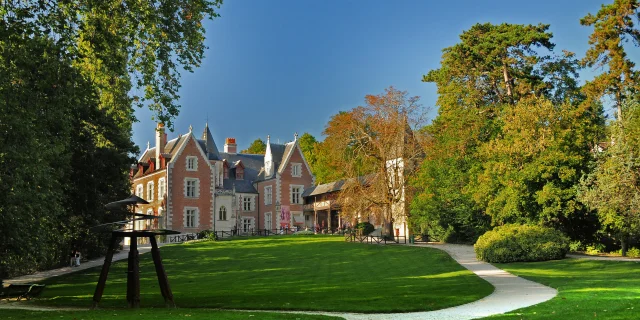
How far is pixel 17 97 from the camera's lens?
15391 mm

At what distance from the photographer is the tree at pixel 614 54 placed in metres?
33.3

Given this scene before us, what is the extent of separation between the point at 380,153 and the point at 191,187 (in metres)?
22.7

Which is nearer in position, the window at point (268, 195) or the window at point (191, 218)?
the window at point (191, 218)

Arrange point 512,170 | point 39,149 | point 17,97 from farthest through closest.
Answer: point 512,170 → point 39,149 → point 17,97

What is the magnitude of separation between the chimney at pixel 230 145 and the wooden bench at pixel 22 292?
51601 mm

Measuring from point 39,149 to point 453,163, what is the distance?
28096 mm

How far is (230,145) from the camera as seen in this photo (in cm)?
7225

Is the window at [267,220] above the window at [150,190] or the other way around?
the other way around

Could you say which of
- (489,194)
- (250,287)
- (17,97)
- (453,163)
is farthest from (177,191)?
(17,97)

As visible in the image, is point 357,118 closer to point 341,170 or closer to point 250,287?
point 341,170

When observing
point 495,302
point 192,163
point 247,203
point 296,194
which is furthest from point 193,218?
point 495,302

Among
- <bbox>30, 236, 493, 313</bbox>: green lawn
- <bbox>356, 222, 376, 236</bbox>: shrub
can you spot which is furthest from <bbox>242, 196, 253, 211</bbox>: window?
<bbox>30, 236, 493, 313</bbox>: green lawn

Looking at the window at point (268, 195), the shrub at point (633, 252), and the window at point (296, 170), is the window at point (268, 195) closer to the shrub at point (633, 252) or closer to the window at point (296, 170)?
the window at point (296, 170)

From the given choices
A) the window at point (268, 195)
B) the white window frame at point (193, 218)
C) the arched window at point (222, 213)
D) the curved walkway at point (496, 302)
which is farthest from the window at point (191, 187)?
the curved walkway at point (496, 302)
